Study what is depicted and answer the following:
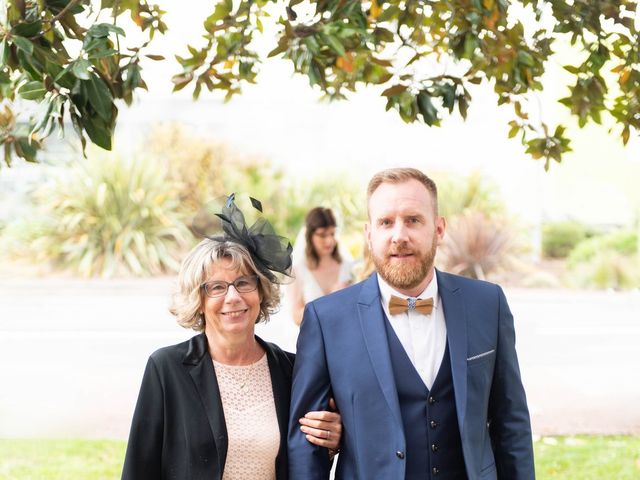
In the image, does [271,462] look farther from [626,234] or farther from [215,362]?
[626,234]

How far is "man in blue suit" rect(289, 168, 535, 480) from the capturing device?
2361 mm

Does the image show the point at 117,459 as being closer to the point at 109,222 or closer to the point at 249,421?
the point at 249,421

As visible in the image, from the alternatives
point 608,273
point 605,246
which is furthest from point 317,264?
point 605,246

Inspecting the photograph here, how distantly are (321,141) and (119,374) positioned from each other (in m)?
9.06

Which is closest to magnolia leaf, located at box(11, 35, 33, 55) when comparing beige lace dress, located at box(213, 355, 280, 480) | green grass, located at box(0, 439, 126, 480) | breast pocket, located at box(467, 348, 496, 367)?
beige lace dress, located at box(213, 355, 280, 480)

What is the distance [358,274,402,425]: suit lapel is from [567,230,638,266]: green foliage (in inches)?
492

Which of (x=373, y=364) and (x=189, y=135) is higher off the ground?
(x=189, y=135)

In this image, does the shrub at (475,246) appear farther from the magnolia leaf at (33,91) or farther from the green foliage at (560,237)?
the magnolia leaf at (33,91)

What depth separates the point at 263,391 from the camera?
2.57 m

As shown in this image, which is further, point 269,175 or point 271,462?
point 269,175

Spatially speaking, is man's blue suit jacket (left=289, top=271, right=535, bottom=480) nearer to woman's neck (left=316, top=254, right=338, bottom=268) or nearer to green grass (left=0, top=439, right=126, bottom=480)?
woman's neck (left=316, top=254, right=338, bottom=268)

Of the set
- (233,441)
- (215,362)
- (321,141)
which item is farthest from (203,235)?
(321,141)

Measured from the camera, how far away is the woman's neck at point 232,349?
8.39 ft

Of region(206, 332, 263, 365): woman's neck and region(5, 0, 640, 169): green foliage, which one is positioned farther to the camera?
region(206, 332, 263, 365): woman's neck
